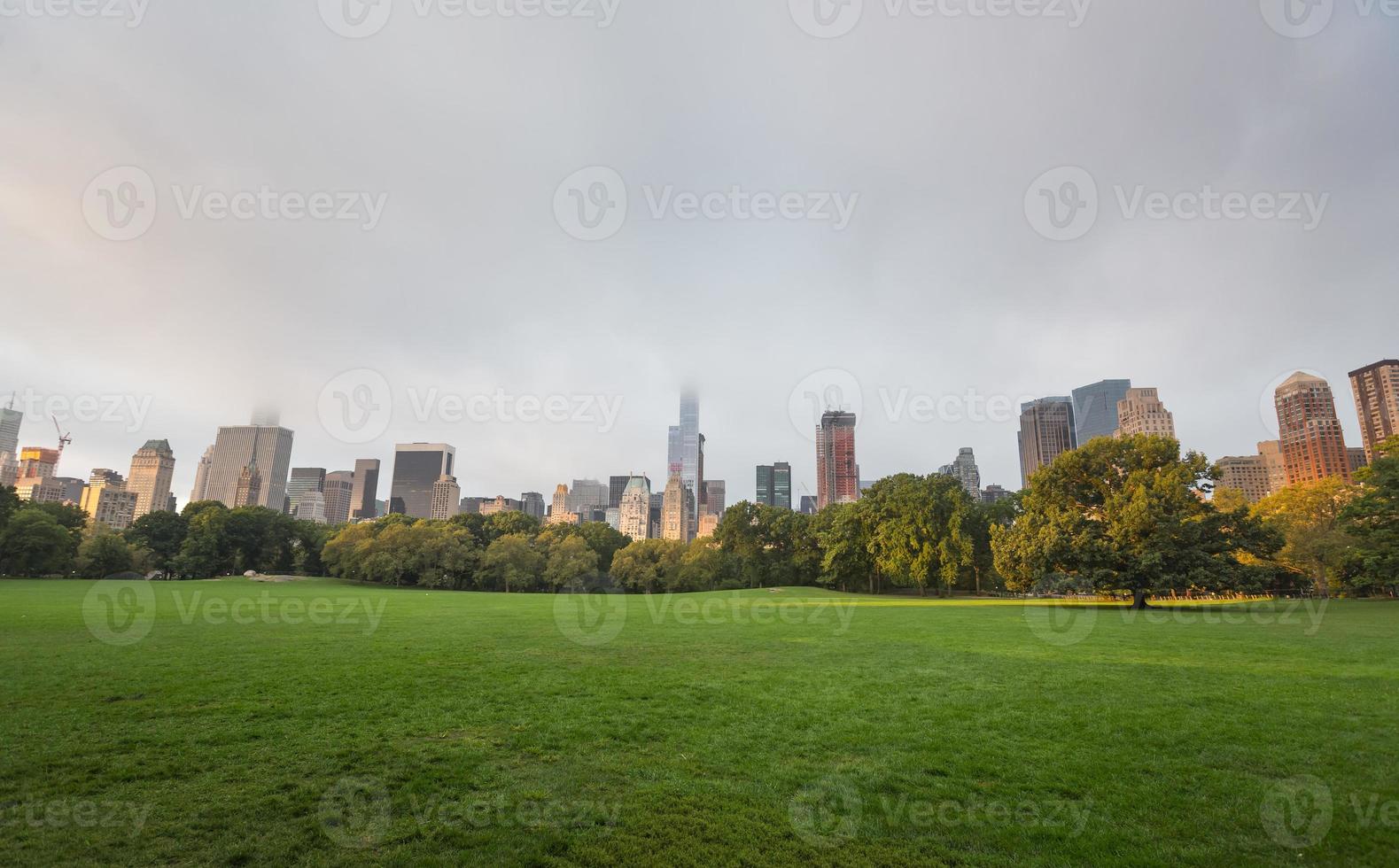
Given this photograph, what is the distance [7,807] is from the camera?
5.52 meters

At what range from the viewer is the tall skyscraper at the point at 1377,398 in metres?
120

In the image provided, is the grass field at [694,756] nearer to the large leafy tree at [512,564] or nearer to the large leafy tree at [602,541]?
the large leafy tree at [512,564]

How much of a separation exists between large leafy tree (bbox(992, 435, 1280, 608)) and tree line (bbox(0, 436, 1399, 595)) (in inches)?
3.5

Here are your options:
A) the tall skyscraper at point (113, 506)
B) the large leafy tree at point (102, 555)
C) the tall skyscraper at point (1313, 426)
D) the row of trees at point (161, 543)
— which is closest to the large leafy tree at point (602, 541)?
the row of trees at point (161, 543)

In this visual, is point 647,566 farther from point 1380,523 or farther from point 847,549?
point 1380,523

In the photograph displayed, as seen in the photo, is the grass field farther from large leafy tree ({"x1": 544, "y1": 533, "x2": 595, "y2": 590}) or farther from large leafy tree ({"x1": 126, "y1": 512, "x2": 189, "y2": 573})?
large leafy tree ({"x1": 126, "y1": 512, "x2": 189, "y2": 573})

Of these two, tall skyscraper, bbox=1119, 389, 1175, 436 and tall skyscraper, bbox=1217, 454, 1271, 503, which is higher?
tall skyscraper, bbox=1119, 389, 1175, 436

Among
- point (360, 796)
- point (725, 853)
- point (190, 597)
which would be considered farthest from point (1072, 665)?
point (190, 597)

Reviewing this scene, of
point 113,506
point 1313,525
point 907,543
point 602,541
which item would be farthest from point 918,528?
point 113,506

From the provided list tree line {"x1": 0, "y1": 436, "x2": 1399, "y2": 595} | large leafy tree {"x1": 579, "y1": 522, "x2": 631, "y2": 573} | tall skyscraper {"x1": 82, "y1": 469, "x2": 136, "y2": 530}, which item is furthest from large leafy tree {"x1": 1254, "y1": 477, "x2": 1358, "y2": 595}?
tall skyscraper {"x1": 82, "y1": 469, "x2": 136, "y2": 530}

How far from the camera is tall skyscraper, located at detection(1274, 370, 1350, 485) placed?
399 ft

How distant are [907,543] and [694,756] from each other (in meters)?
51.5

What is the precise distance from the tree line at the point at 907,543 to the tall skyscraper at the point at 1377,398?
3871 inches

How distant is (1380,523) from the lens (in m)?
35.9
